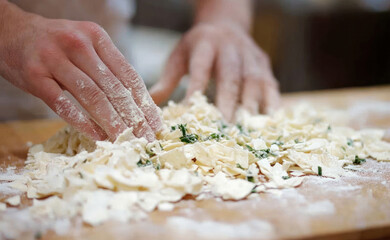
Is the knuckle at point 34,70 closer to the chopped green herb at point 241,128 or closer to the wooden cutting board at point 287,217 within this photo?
the wooden cutting board at point 287,217

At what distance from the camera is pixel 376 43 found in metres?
3.50

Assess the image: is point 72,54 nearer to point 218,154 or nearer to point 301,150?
point 218,154

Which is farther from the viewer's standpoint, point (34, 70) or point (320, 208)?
point (34, 70)

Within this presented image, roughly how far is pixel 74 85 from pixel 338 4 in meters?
3.23

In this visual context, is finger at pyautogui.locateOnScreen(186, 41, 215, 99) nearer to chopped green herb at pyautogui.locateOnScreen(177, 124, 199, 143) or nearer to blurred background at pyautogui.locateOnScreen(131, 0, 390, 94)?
chopped green herb at pyautogui.locateOnScreen(177, 124, 199, 143)

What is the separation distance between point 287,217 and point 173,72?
1.04 m

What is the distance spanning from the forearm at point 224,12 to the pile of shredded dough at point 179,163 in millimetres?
798

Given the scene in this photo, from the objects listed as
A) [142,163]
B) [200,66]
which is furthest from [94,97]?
[200,66]

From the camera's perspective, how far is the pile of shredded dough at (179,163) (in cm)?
80

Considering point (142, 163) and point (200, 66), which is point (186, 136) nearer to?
point (142, 163)

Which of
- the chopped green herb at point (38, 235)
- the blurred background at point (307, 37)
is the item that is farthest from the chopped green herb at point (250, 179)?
the blurred background at point (307, 37)

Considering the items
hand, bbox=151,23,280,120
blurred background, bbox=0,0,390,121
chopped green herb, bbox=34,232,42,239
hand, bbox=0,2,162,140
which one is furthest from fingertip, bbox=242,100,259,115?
blurred background, bbox=0,0,390,121

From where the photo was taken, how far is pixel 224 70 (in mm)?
1661

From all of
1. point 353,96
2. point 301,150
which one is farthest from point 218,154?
point 353,96
